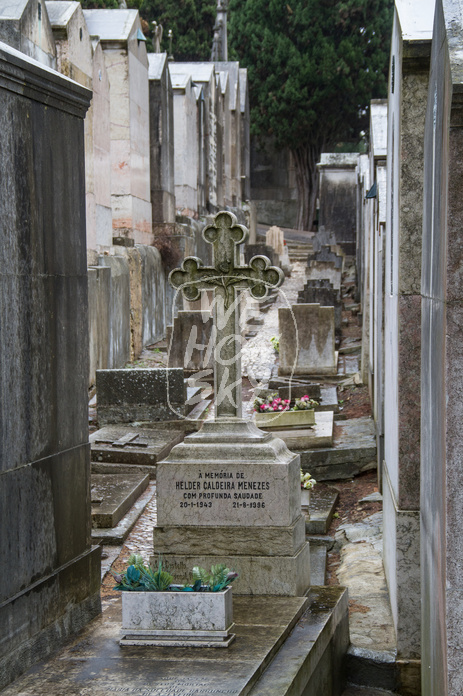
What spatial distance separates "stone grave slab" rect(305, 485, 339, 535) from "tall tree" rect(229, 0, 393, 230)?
3032cm

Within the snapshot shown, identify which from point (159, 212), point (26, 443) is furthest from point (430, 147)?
point (159, 212)

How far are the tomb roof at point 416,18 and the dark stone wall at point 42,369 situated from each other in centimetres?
184

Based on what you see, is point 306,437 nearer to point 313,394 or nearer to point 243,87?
point 313,394

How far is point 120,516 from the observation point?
24.5 feet

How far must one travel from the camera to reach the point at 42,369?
4.31m

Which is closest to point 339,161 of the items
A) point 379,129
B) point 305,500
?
point 379,129

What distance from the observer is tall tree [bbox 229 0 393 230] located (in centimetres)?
3625

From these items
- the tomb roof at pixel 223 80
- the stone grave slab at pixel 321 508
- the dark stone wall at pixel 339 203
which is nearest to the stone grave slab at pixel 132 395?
the stone grave slab at pixel 321 508

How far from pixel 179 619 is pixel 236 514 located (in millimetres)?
1124

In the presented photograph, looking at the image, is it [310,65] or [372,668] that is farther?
[310,65]

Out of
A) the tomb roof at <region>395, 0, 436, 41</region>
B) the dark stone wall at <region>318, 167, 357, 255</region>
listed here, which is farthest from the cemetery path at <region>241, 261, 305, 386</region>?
the dark stone wall at <region>318, 167, 357, 255</region>

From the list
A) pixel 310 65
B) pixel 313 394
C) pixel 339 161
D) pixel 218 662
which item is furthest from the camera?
pixel 310 65

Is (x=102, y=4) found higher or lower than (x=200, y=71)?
higher

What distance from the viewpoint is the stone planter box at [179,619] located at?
411cm
